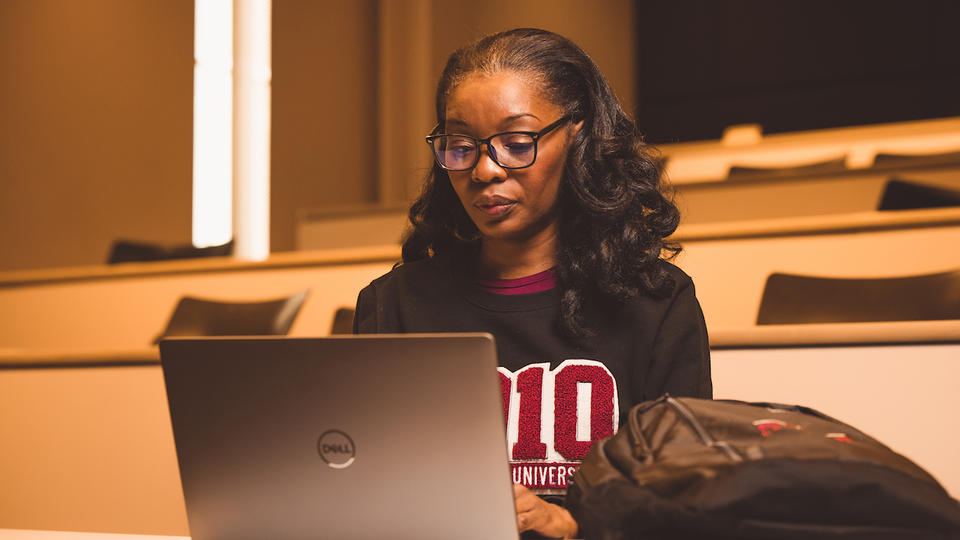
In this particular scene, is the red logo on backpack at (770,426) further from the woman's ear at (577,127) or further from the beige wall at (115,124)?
the beige wall at (115,124)

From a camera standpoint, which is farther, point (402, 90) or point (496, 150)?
point (402, 90)

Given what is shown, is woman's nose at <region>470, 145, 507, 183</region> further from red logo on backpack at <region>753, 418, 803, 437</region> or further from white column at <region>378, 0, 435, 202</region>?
white column at <region>378, 0, 435, 202</region>

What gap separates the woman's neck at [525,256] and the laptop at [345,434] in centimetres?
45

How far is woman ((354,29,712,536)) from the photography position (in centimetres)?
90

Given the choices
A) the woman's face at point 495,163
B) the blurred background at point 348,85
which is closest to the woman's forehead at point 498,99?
the woman's face at point 495,163

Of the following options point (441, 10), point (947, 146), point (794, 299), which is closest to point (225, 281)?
point (794, 299)

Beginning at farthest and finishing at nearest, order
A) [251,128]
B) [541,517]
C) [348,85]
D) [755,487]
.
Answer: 1. [348,85]
2. [251,128]
3. [541,517]
4. [755,487]

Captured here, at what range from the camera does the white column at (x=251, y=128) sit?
4027mm

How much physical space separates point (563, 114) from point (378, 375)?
19.3 inches

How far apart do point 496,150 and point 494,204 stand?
6 cm

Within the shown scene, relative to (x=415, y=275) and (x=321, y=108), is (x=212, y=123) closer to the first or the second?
(x=321, y=108)

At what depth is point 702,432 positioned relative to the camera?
60 cm

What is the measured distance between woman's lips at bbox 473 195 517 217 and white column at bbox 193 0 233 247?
3144mm

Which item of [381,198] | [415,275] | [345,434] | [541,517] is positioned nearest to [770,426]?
[541,517]
